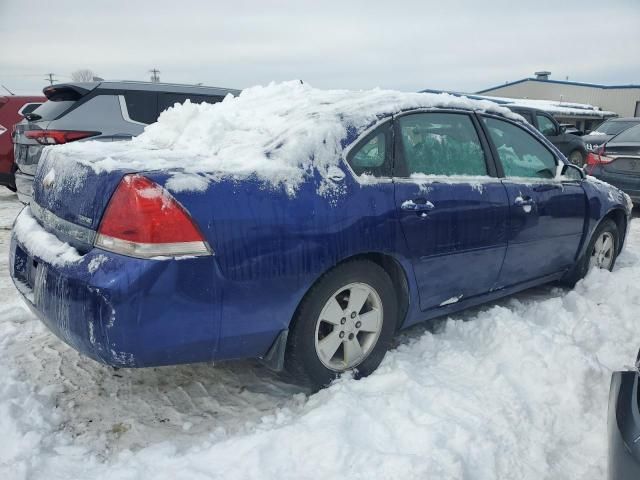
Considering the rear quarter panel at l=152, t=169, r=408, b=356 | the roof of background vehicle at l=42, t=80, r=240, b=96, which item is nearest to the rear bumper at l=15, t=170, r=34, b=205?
the roof of background vehicle at l=42, t=80, r=240, b=96

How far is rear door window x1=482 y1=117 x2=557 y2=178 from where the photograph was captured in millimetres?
3736

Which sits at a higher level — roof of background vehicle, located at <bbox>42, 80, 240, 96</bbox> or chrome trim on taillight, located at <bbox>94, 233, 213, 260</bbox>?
roof of background vehicle, located at <bbox>42, 80, 240, 96</bbox>

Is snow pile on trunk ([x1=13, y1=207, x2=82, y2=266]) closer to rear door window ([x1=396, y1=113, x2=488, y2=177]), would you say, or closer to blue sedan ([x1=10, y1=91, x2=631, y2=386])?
Answer: blue sedan ([x1=10, y1=91, x2=631, y2=386])

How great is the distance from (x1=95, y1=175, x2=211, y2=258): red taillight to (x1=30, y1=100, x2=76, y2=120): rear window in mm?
4671

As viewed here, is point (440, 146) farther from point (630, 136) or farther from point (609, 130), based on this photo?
point (609, 130)

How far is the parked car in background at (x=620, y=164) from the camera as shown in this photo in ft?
26.4

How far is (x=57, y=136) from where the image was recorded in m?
6.13

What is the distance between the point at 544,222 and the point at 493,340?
3.56 feet

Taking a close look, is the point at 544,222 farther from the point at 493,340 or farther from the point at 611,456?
the point at 611,456

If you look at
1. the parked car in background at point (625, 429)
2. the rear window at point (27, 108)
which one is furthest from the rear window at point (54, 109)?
the parked car in background at point (625, 429)

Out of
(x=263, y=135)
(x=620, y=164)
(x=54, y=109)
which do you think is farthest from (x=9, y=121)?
(x=620, y=164)

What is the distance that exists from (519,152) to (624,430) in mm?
2548

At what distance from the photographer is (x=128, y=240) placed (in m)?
2.23

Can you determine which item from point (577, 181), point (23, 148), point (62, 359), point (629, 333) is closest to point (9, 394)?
point (62, 359)
